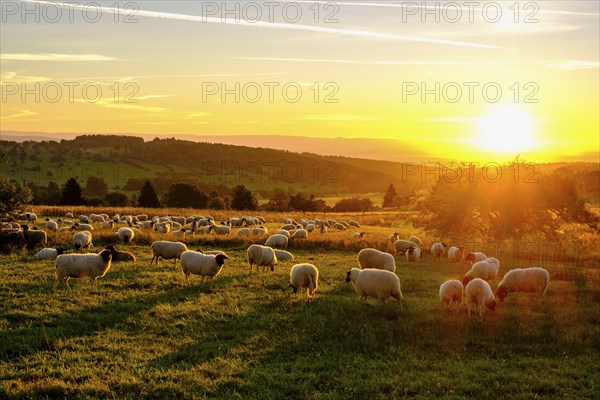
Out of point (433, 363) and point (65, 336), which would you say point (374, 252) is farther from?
point (65, 336)

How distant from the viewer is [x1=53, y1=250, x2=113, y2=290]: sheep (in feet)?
56.3

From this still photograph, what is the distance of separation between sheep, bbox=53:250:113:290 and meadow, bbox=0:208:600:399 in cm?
50

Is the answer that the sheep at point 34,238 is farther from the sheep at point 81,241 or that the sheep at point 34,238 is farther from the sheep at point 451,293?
the sheep at point 451,293

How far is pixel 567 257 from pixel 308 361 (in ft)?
89.2

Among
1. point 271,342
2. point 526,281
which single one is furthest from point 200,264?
point 526,281

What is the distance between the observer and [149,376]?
33.4 feet

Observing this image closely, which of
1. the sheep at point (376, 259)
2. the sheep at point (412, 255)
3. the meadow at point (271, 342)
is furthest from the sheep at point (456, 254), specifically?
the meadow at point (271, 342)

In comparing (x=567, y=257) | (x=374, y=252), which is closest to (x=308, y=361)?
(x=374, y=252)

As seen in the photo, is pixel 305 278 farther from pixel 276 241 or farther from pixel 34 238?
pixel 34 238

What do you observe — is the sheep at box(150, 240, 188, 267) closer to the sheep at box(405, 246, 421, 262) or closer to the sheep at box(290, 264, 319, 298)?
the sheep at box(290, 264, 319, 298)

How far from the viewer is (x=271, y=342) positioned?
1261 centimetres

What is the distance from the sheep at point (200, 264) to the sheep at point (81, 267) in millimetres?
2867

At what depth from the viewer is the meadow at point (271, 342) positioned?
10031 mm

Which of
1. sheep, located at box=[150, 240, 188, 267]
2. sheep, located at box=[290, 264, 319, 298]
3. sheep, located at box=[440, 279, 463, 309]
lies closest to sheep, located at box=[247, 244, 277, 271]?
sheep, located at box=[150, 240, 188, 267]
